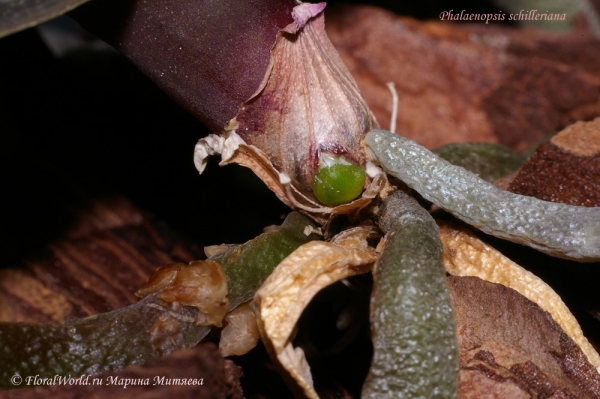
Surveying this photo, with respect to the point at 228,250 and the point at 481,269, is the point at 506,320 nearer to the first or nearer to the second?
the point at 481,269

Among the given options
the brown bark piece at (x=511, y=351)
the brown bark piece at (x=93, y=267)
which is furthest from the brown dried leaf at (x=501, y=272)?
the brown bark piece at (x=93, y=267)

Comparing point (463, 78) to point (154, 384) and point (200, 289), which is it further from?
point (154, 384)

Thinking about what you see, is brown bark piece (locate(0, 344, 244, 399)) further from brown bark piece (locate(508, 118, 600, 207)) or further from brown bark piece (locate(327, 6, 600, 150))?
brown bark piece (locate(327, 6, 600, 150))

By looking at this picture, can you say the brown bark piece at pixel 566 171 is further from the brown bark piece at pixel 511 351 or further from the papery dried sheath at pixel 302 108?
the papery dried sheath at pixel 302 108

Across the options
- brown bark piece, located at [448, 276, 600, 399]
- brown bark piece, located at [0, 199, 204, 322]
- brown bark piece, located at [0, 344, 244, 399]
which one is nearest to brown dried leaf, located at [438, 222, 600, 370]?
brown bark piece, located at [448, 276, 600, 399]

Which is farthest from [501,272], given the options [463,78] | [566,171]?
[463,78]

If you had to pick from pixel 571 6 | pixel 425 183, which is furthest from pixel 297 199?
pixel 571 6
